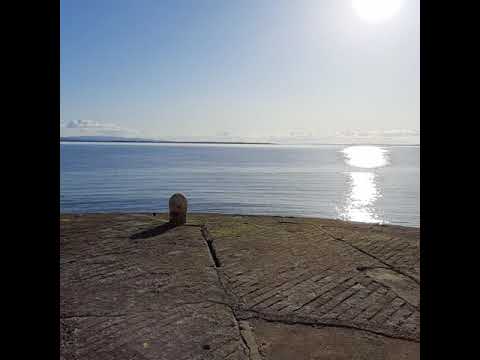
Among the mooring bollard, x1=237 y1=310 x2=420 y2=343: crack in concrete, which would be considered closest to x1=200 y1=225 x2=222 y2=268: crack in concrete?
the mooring bollard

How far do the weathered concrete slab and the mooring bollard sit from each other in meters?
0.71

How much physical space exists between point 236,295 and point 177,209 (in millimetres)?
4132

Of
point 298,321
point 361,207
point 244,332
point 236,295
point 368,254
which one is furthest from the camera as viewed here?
point 361,207

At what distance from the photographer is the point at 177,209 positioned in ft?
26.8

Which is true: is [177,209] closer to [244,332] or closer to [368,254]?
[368,254]

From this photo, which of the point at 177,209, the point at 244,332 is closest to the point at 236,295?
the point at 244,332

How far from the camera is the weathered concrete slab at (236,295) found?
3289 millimetres

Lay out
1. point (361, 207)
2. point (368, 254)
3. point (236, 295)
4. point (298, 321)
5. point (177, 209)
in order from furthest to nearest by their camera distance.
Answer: point (361, 207), point (177, 209), point (368, 254), point (236, 295), point (298, 321)
